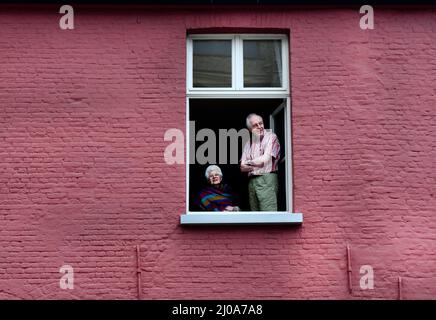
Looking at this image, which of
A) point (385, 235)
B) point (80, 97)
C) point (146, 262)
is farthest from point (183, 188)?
point (385, 235)

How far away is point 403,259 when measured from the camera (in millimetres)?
11445

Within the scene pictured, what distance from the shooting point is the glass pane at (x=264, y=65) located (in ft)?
40.2

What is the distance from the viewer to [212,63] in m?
12.2

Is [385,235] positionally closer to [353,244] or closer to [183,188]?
[353,244]

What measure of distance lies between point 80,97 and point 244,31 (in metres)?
2.26

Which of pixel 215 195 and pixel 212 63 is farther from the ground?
pixel 212 63

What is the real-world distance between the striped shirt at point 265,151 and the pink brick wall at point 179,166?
373 millimetres

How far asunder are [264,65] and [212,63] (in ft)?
2.21

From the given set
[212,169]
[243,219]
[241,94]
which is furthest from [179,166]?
[241,94]

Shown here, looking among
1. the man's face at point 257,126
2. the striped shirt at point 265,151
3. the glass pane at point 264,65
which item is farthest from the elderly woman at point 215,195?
the glass pane at point 264,65

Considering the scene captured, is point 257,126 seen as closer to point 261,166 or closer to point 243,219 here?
point 261,166

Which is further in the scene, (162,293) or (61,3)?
(61,3)

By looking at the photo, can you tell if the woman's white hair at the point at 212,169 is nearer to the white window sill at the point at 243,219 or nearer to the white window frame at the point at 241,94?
the white window frame at the point at 241,94

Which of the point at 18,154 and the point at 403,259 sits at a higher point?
the point at 18,154
